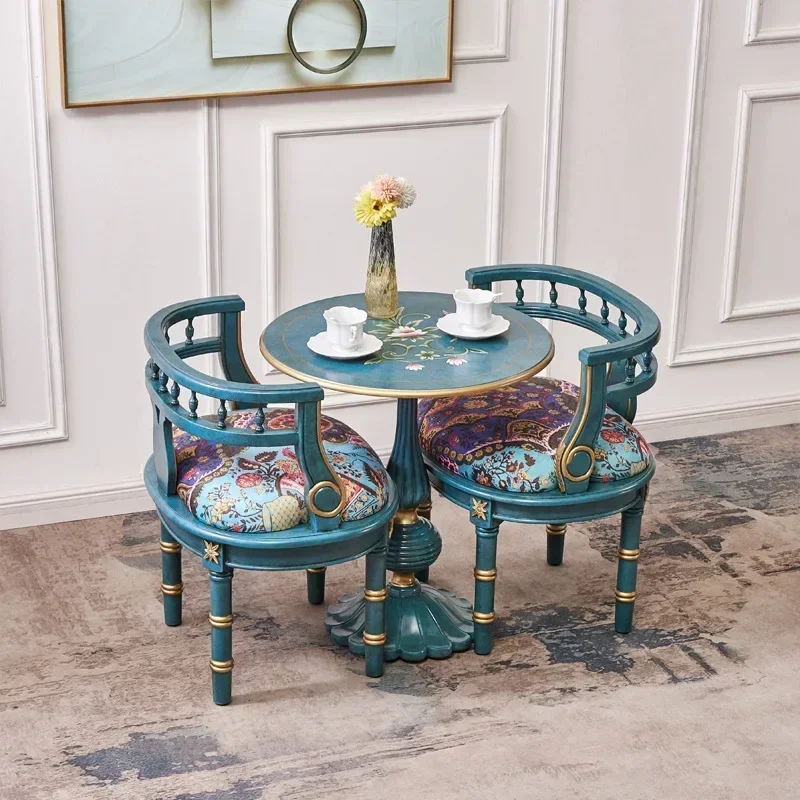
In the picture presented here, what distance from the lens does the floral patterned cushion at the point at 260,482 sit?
8.59 ft

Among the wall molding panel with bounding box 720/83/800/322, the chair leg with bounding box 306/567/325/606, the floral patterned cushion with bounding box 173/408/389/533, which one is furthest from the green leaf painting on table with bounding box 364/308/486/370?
the wall molding panel with bounding box 720/83/800/322

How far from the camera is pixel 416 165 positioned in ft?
12.2

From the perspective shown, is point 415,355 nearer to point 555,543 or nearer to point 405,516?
point 405,516

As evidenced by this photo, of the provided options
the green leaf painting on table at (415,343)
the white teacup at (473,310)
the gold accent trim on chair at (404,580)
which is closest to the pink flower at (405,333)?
the green leaf painting on table at (415,343)

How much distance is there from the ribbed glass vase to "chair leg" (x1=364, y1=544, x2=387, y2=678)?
0.57 meters

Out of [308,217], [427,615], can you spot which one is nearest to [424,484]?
[427,615]

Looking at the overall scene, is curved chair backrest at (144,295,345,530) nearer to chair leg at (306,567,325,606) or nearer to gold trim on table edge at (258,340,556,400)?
gold trim on table edge at (258,340,556,400)

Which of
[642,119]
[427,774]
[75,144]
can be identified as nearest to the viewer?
[427,774]

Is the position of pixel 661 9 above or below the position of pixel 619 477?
above

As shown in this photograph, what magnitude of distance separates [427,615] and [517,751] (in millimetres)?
470

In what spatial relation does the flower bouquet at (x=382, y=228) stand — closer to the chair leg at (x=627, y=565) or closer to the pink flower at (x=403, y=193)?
the pink flower at (x=403, y=193)

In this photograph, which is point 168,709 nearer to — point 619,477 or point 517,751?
point 517,751

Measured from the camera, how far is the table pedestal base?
3.00 meters

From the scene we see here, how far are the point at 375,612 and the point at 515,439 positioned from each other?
1.63 ft
